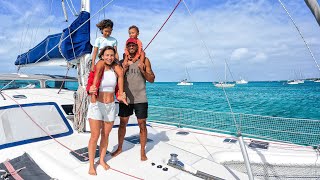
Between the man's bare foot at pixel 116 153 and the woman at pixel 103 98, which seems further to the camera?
the man's bare foot at pixel 116 153

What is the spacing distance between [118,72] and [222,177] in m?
2.00

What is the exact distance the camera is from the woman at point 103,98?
10.2 ft

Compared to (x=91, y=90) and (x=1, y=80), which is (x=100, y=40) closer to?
(x=91, y=90)

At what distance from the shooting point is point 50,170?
3066mm

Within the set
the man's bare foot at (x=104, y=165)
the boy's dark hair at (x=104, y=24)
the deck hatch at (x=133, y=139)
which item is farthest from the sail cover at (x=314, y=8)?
the deck hatch at (x=133, y=139)

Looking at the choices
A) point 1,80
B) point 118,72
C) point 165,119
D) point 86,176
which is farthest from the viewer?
point 165,119

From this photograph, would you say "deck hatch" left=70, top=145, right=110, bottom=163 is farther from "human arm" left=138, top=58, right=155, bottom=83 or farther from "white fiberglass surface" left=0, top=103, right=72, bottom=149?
"human arm" left=138, top=58, right=155, bottom=83

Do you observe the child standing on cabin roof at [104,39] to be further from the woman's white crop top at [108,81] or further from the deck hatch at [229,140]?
the deck hatch at [229,140]

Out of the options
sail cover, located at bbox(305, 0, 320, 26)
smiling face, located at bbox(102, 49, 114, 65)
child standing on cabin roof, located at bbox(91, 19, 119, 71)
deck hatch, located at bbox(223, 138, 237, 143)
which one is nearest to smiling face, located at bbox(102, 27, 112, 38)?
child standing on cabin roof, located at bbox(91, 19, 119, 71)

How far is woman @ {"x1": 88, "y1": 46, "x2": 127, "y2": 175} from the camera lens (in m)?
3.10

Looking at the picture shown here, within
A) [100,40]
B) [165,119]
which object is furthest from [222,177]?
[165,119]

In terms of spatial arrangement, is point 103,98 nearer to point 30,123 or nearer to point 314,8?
point 30,123

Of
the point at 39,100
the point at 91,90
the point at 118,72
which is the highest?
the point at 118,72

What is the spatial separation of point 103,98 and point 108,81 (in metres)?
0.25
